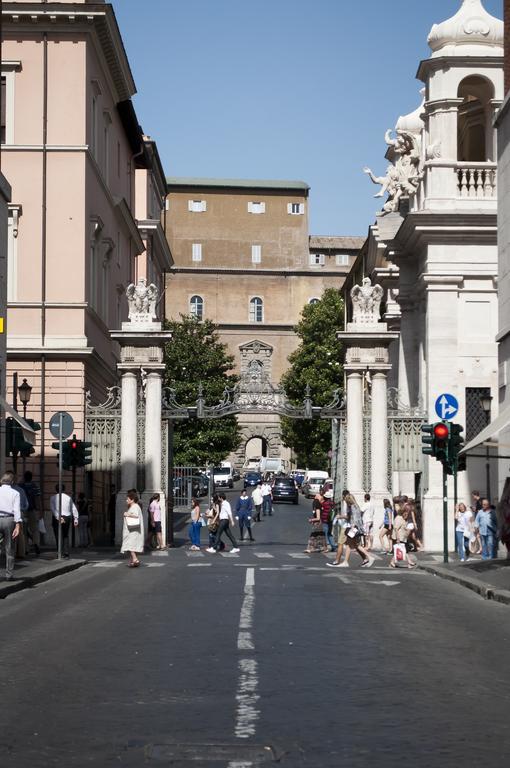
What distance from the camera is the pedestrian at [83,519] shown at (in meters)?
39.8

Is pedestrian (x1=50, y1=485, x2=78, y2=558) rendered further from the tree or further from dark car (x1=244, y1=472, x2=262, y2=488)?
dark car (x1=244, y1=472, x2=262, y2=488)

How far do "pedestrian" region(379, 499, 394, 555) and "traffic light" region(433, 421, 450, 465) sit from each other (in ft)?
20.5

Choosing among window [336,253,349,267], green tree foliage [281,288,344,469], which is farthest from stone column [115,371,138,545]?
window [336,253,349,267]

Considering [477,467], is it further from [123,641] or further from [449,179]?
[123,641]

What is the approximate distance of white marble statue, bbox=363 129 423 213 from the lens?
42.2 m

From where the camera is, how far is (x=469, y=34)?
41.6 meters

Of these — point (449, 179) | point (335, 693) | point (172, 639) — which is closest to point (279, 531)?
point (449, 179)

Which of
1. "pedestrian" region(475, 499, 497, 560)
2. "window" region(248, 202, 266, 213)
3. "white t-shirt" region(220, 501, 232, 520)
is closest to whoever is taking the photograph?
"pedestrian" region(475, 499, 497, 560)

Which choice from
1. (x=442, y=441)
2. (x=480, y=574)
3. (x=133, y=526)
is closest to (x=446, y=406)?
(x=442, y=441)

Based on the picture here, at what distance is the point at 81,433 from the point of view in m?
40.8

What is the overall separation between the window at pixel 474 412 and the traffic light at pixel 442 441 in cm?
846

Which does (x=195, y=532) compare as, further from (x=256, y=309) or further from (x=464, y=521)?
(x=256, y=309)

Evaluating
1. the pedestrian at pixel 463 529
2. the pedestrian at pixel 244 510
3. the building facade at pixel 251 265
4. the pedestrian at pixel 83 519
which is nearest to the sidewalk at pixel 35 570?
the pedestrian at pixel 83 519

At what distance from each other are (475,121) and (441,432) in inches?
633
